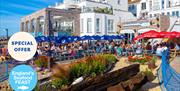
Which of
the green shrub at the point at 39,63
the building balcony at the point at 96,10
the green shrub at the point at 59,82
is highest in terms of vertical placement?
the building balcony at the point at 96,10

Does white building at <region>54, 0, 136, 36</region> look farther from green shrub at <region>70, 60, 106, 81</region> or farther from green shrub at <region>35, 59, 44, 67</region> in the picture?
green shrub at <region>70, 60, 106, 81</region>

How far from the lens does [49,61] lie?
21.8 metres

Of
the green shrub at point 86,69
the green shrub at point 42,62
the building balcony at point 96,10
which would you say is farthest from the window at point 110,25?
the green shrub at point 86,69

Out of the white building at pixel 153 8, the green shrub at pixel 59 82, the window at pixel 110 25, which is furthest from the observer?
the white building at pixel 153 8

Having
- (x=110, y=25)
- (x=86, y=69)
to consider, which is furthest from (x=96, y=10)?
(x=86, y=69)

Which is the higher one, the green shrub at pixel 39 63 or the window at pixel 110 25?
the window at pixel 110 25

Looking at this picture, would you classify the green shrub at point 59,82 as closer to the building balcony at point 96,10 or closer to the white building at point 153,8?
the building balcony at point 96,10

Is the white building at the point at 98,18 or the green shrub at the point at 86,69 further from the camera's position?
the white building at the point at 98,18

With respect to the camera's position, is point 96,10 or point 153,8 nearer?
point 96,10

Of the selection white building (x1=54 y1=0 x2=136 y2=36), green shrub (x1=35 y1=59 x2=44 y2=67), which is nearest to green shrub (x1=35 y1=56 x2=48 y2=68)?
green shrub (x1=35 y1=59 x2=44 y2=67)

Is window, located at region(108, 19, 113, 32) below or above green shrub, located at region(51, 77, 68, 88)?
above

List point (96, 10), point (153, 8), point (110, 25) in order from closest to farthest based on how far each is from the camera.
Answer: point (96, 10), point (110, 25), point (153, 8)

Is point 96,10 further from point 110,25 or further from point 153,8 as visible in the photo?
point 153,8

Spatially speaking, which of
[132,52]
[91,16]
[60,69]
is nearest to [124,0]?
[91,16]
